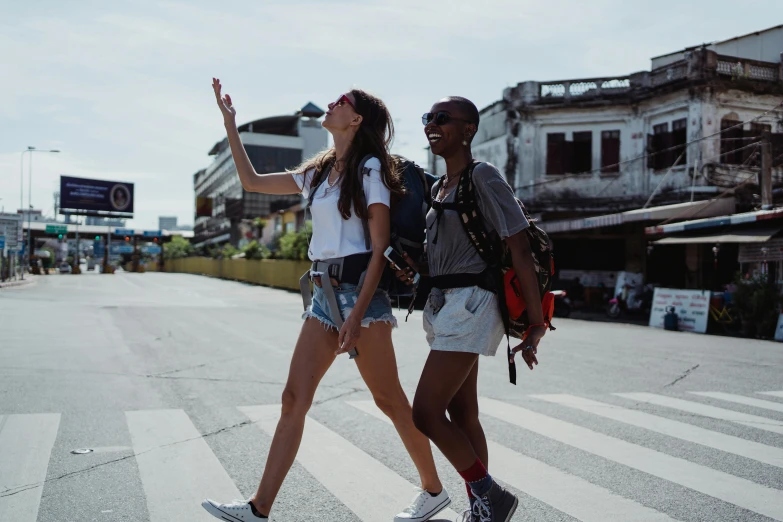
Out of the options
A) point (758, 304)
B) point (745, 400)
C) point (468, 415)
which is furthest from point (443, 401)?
point (758, 304)

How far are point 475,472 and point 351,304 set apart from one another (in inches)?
34.8

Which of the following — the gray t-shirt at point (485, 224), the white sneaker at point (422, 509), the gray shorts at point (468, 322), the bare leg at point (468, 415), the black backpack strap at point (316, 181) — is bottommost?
the white sneaker at point (422, 509)

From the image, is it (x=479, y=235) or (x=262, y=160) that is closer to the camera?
(x=479, y=235)

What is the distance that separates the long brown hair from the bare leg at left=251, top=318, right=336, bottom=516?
0.57m

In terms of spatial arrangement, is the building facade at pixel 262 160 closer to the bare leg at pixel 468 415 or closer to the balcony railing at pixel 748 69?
the balcony railing at pixel 748 69

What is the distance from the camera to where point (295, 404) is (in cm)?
325

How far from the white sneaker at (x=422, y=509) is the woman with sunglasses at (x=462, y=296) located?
0.82 feet

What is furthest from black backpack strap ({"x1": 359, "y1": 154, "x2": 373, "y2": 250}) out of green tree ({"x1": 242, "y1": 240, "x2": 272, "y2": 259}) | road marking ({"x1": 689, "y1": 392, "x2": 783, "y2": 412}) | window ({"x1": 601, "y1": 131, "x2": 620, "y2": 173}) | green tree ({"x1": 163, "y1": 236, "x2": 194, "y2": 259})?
green tree ({"x1": 163, "y1": 236, "x2": 194, "y2": 259})

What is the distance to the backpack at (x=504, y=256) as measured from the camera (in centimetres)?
305

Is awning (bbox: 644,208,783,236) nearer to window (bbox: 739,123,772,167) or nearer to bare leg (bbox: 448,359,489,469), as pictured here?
window (bbox: 739,123,772,167)

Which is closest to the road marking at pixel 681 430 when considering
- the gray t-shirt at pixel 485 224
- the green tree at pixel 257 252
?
the gray t-shirt at pixel 485 224

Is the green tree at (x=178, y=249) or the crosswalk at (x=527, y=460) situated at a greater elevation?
the green tree at (x=178, y=249)

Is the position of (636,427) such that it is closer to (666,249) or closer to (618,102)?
(666,249)

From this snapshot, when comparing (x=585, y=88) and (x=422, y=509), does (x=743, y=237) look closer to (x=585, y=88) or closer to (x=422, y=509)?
(x=585, y=88)
